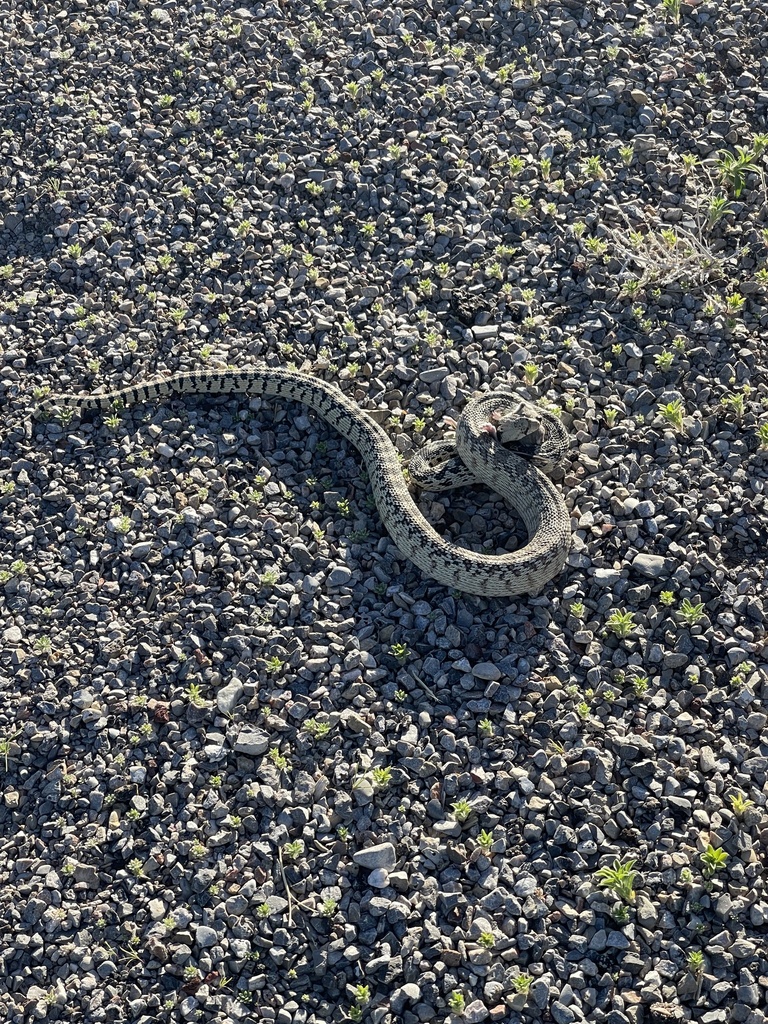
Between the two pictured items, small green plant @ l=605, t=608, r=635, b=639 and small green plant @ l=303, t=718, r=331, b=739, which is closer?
small green plant @ l=303, t=718, r=331, b=739

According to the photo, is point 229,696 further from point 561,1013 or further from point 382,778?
point 561,1013

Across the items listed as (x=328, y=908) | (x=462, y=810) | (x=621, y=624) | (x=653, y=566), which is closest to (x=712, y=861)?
(x=462, y=810)

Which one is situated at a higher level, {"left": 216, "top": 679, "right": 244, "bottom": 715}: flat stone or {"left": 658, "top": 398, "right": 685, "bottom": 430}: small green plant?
{"left": 658, "top": 398, "right": 685, "bottom": 430}: small green plant

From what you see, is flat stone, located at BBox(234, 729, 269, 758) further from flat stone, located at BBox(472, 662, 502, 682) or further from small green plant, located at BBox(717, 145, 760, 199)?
small green plant, located at BBox(717, 145, 760, 199)

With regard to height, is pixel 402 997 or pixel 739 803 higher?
pixel 739 803

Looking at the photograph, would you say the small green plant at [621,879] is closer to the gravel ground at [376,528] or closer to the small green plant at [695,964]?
the gravel ground at [376,528]

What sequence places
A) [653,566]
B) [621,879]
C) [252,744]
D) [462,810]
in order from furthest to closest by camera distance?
[653,566] < [252,744] < [462,810] < [621,879]

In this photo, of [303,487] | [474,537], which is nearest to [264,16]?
[303,487]

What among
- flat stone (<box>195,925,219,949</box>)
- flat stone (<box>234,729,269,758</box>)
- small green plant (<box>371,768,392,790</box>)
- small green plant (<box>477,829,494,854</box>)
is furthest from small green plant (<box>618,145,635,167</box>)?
flat stone (<box>195,925,219,949</box>)
